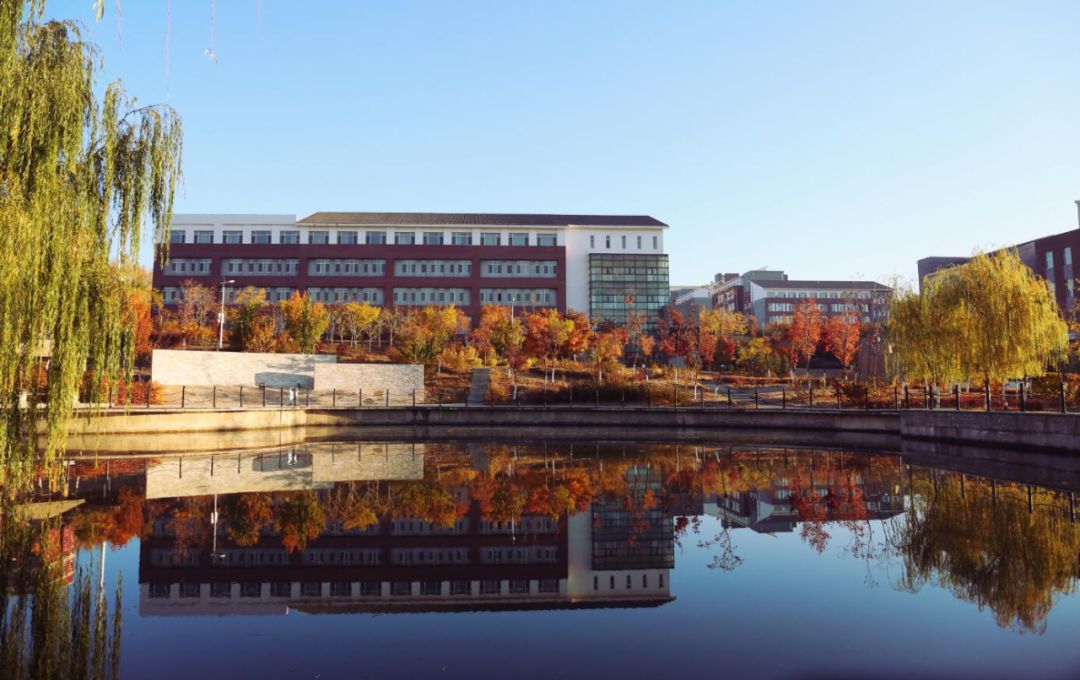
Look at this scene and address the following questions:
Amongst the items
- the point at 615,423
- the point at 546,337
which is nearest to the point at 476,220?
the point at 546,337

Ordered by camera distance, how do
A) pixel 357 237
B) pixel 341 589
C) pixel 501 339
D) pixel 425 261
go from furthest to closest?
1. pixel 357 237
2. pixel 425 261
3. pixel 501 339
4. pixel 341 589

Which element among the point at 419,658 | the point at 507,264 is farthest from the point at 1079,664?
the point at 507,264

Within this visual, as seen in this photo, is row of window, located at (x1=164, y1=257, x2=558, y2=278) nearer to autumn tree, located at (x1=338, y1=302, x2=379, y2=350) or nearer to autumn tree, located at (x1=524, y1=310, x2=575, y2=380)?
autumn tree, located at (x1=338, y1=302, x2=379, y2=350)

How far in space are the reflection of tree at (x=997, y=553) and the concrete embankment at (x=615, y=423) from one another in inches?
331

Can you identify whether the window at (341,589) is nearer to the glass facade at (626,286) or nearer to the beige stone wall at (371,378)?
the beige stone wall at (371,378)

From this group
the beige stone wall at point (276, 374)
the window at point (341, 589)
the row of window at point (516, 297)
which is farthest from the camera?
the row of window at point (516, 297)

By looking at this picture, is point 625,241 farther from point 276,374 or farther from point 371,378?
point 276,374

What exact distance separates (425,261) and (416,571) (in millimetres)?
63291

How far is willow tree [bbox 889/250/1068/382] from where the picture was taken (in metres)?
23.4

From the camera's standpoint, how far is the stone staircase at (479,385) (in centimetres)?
4006

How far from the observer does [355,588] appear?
805cm

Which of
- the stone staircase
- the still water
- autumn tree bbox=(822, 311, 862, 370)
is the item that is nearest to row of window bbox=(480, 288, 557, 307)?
the stone staircase

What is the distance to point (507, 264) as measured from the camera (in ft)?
231

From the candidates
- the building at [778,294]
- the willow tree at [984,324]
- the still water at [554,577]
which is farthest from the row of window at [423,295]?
the still water at [554,577]
